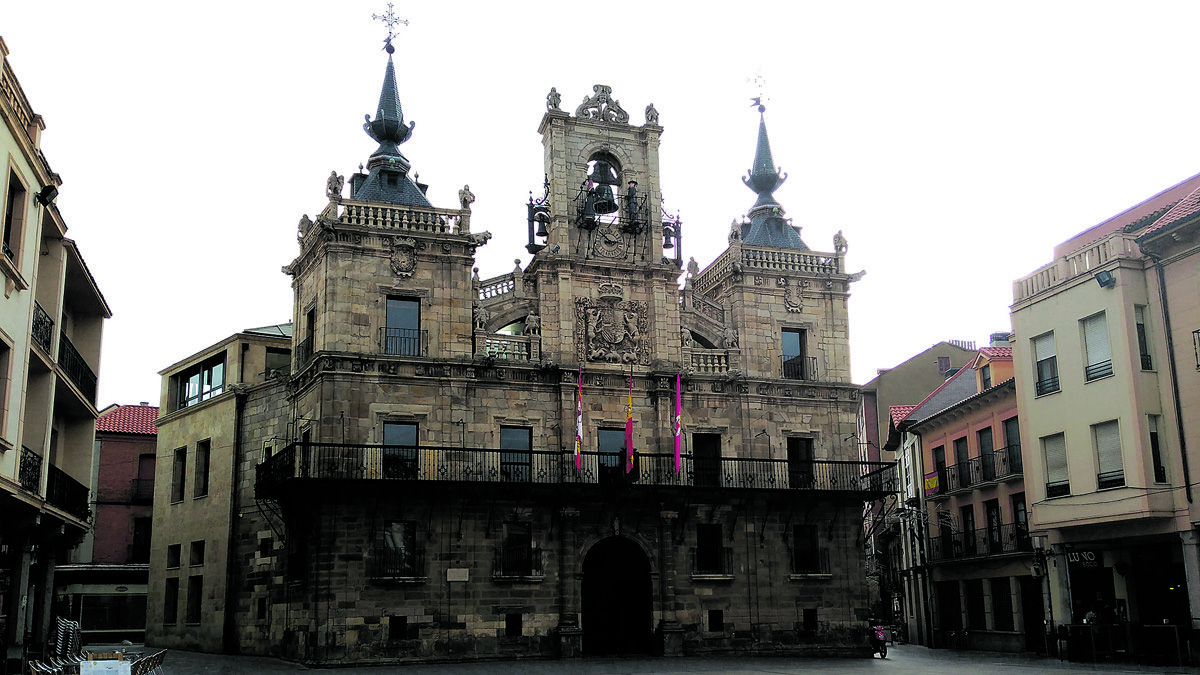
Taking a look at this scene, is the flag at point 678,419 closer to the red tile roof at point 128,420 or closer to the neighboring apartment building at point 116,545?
the neighboring apartment building at point 116,545

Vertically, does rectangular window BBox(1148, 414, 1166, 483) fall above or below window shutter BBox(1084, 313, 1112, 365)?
below

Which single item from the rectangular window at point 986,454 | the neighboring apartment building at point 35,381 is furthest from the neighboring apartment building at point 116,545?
the rectangular window at point 986,454

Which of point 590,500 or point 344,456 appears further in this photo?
point 590,500

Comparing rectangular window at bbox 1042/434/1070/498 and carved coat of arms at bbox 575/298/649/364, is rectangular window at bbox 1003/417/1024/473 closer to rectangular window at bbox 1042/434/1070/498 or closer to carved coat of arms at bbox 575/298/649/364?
rectangular window at bbox 1042/434/1070/498

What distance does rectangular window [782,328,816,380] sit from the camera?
36719mm

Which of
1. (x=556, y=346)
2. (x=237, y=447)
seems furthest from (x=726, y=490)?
(x=237, y=447)

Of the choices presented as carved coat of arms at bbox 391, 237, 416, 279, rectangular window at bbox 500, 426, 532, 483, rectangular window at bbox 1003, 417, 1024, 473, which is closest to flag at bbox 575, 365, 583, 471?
rectangular window at bbox 500, 426, 532, 483

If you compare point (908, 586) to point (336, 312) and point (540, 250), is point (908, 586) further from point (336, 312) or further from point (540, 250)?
A: point (336, 312)

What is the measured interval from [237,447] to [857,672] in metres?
20.9

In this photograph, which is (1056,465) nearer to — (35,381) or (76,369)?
(35,381)

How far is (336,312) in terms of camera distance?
31531 millimetres

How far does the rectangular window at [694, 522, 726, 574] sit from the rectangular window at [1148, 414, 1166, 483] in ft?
41.4

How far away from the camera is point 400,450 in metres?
31.6

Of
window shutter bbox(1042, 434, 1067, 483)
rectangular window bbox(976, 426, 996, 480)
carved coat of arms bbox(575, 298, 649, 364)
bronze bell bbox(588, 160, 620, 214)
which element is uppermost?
bronze bell bbox(588, 160, 620, 214)
